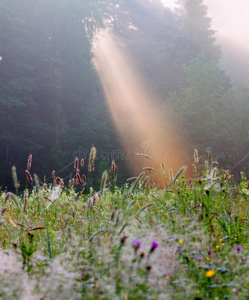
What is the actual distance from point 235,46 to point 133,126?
3912 cm

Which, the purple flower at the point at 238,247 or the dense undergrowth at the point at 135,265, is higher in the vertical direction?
the purple flower at the point at 238,247

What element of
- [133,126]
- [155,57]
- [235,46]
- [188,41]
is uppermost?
[235,46]

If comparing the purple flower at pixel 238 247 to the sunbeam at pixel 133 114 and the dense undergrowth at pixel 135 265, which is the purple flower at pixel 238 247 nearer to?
the dense undergrowth at pixel 135 265

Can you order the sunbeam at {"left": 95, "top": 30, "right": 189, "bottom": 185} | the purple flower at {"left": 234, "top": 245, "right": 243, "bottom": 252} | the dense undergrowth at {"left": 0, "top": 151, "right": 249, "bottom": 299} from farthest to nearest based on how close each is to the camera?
the sunbeam at {"left": 95, "top": 30, "right": 189, "bottom": 185} < the purple flower at {"left": 234, "top": 245, "right": 243, "bottom": 252} < the dense undergrowth at {"left": 0, "top": 151, "right": 249, "bottom": 299}

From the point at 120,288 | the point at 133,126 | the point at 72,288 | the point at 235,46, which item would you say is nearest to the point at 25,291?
the point at 72,288

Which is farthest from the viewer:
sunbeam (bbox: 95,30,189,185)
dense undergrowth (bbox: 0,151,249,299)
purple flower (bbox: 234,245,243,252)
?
sunbeam (bbox: 95,30,189,185)

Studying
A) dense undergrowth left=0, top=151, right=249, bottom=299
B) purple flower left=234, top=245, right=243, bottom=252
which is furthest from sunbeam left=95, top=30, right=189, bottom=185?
purple flower left=234, top=245, right=243, bottom=252

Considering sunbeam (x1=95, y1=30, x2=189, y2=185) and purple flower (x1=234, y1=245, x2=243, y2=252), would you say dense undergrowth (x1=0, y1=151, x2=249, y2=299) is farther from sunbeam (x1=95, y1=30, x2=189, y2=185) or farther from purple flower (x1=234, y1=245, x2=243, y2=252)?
sunbeam (x1=95, y1=30, x2=189, y2=185)

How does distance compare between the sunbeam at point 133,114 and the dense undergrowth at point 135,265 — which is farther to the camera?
the sunbeam at point 133,114

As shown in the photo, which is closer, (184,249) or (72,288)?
(72,288)

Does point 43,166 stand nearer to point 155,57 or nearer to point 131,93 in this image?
point 131,93

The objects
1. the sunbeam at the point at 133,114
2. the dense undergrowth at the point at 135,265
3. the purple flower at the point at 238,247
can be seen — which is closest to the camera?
the dense undergrowth at the point at 135,265

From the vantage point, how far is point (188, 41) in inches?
1166

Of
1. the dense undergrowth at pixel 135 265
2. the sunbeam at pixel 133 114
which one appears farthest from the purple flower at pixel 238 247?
the sunbeam at pixel 133 114
